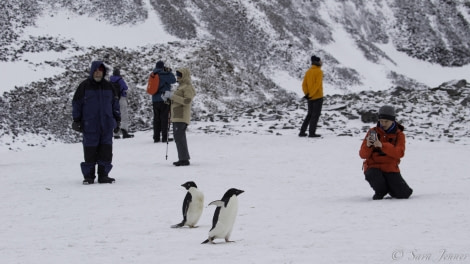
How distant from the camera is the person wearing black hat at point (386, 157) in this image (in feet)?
30.0

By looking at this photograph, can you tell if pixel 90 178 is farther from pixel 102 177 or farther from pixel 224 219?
pixel 224 219

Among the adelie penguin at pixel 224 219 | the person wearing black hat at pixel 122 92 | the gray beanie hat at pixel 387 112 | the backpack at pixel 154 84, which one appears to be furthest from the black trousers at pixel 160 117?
the adelie penguin at pixel 224 219

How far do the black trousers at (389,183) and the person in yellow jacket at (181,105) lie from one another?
560 centimetres

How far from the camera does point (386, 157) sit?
370 inches

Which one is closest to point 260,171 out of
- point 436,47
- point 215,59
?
point 215,59

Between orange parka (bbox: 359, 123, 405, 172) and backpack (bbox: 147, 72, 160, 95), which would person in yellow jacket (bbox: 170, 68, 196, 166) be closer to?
backpack (bbox: 147, 72, 160, 95)

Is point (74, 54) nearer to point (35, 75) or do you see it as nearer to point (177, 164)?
point (35, 75)

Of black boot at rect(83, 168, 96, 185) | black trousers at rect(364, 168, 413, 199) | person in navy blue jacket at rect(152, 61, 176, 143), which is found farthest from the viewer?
person in navy blue jacket at rect(152, 61, 176, 143)

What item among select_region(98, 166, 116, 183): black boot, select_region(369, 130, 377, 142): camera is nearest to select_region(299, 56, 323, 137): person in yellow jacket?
select_region(98, 166, 116, 183): black boot

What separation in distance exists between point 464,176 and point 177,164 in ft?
20.5

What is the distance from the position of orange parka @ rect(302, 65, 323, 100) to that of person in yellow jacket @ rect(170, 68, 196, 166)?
5251mm

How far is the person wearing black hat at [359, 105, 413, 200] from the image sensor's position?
915cm

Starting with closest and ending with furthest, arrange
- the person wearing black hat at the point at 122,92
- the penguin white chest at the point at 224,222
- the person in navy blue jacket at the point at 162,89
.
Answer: the penguin white chest at the point at 224,222 → the person in navy blue jacket at the point at 162,89 → the person wearing black hat at the point at 122,92
